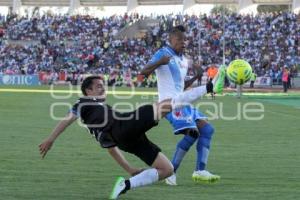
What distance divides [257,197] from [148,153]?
137 centimetres

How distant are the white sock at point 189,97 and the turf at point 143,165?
116 centimetres

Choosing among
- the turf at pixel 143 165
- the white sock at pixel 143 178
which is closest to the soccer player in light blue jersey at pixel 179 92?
the turf at pixel 143 165

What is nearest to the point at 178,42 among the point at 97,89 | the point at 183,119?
the point at 183,119

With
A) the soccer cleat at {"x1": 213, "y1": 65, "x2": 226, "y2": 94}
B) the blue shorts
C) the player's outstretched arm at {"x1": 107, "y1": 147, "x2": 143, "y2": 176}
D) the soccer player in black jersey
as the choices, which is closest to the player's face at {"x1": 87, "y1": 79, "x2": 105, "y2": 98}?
the soccer player in black jersey

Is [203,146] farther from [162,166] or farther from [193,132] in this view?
[162,166]

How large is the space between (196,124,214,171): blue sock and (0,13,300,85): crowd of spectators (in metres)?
45.1

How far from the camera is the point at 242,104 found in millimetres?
32406

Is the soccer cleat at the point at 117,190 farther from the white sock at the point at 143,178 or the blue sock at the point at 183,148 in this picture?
the blue sock at the point at 183,148

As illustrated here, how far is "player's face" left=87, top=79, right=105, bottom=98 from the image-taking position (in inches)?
364

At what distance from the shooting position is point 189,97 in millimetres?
8570

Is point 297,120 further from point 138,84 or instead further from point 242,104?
point 138,84

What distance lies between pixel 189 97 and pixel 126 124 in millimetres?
779

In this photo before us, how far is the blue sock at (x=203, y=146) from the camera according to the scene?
1066 cm

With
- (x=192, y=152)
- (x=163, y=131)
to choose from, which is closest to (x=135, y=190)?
(x=192, y=152)
